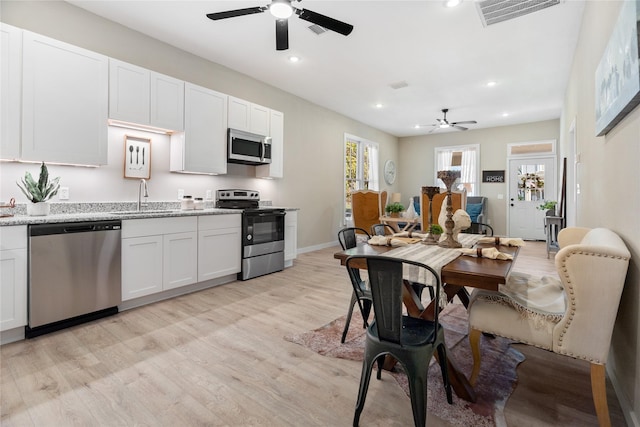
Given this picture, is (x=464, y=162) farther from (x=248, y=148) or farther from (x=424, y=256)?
(x=424, y=256)

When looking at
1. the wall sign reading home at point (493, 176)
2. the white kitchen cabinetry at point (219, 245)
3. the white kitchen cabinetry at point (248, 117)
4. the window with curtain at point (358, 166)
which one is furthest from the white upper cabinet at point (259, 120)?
the wall sign reading home at point (493, 176)

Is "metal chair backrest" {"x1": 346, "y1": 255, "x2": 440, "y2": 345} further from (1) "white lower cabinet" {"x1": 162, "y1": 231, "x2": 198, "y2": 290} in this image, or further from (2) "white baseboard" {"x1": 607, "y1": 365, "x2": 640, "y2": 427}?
(1) "white lower cabinet" {"x1": 162, "y1": 231, "x2": 198, "y2": 290}

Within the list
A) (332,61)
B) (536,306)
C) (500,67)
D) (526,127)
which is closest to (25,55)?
(332,61)

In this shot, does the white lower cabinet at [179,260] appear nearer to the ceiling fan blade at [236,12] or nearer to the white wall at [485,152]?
the ceiling fan blade at [236,12]

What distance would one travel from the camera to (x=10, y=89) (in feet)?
8.07

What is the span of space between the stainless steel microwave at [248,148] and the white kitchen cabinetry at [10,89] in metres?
2.05

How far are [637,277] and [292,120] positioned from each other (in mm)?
5054

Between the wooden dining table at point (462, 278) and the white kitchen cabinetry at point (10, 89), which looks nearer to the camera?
the wooden dining table at point (462, 278)

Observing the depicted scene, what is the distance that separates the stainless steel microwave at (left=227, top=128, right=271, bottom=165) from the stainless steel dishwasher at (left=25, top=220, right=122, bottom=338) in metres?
1.81

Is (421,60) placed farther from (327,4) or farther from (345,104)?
(345,104)

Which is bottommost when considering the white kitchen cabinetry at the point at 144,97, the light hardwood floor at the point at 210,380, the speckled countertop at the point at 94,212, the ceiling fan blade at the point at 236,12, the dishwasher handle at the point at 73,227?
the light hardwood floor at the point at 210,380

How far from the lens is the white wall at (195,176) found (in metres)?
2.91

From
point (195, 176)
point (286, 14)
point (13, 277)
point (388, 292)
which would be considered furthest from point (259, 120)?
point (388, 292)

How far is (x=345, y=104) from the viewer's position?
621cm
